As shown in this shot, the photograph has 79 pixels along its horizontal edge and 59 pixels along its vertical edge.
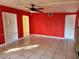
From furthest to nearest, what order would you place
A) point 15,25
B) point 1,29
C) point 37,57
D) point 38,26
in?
1. point 38,26
2. point 15,25
3. point 1,29
4. point 37,57

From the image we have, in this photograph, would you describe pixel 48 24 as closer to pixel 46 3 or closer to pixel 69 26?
pixel 69 26

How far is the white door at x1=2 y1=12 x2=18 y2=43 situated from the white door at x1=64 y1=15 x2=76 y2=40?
388cm

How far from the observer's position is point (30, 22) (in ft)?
27.0

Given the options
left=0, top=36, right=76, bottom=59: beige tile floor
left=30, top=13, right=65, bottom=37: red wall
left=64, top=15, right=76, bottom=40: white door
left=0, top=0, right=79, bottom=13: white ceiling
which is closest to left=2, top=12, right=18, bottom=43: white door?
left=0, top=36, right=76, bottom=59: beige tile floor

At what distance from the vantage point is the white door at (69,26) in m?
6.60

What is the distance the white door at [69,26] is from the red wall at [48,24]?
0.31 metres

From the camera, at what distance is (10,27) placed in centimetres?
566

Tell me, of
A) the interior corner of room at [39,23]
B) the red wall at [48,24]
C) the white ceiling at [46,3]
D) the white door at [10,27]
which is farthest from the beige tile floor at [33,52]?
the red wall at [48,24]

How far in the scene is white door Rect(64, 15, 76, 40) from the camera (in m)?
6.60

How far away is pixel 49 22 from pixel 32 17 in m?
1.77

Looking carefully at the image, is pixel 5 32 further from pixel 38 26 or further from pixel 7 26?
pixel 38 26

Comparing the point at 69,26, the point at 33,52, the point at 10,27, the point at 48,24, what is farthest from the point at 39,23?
the point at 33,52

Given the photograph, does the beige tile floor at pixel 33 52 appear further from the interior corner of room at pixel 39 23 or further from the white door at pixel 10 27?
the white door at pixel 10 27

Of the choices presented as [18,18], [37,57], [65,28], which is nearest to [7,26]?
[18,18]
